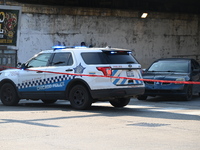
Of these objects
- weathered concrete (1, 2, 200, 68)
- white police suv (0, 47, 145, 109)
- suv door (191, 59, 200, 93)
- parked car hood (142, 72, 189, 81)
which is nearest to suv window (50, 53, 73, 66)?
white police suv (0, 47, 145, 109)

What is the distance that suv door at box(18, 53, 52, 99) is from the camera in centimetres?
1441

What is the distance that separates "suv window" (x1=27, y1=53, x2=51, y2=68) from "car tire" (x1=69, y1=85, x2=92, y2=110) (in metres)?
1.38

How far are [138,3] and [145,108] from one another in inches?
486

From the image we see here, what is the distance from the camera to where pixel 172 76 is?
17.3 m

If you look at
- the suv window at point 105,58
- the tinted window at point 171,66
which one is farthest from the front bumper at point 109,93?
the tinted window at point 171,66

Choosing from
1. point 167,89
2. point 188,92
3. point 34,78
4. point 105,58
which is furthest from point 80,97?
point 188,92

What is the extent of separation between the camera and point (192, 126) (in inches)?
416

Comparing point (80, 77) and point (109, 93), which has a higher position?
point (80, 77)

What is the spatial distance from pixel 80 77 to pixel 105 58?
799 millimetres

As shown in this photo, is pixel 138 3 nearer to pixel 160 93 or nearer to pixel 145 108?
pixel 160 93

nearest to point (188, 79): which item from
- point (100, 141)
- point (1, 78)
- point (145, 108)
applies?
point (145, 108)

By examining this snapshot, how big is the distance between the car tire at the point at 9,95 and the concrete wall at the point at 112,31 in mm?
7698

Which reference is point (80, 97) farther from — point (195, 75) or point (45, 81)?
point (195, 75)

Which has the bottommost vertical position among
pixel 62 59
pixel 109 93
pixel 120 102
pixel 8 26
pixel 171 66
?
pixel 120 102
